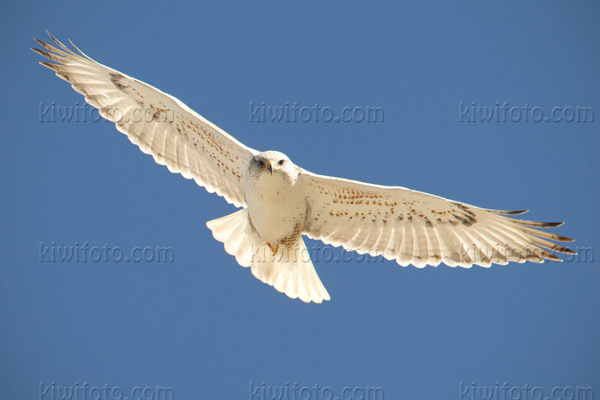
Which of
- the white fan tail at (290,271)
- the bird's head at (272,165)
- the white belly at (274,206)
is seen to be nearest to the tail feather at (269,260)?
the white fan tail at (290,271)

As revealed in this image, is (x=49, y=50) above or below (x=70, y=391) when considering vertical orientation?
above

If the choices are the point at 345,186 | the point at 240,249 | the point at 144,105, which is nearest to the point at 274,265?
the point at 240,249

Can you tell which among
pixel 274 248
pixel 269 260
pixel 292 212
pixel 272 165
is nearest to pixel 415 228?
pixel 292 212

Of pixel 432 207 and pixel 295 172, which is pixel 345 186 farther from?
pixel 432 207

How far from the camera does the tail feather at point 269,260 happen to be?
774 cm

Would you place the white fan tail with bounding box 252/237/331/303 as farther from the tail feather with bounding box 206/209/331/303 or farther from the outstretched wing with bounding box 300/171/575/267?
the outstretched wing with bounding box 300/171/575/267

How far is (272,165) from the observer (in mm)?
6707

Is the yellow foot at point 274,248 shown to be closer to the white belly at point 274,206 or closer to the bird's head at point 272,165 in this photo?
the white belly at point 274,206

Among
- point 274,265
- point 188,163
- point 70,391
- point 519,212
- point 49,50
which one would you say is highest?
point 49,50

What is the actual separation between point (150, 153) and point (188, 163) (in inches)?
19.3

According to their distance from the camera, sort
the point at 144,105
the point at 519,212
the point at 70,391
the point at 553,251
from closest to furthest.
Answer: the point at 519,212, the point at 553,251, the point at 144,105, the point at 70,391

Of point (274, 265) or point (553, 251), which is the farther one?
point (274, 265)

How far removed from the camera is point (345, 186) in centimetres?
719

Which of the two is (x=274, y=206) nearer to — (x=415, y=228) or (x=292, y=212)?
(x=292, y=212)
